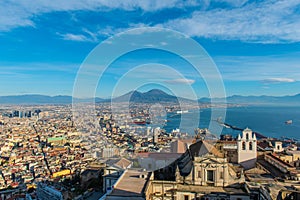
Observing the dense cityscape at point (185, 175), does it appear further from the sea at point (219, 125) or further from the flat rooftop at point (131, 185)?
the sea at point (219, 125)

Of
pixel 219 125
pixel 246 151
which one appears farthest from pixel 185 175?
pixel 219 125

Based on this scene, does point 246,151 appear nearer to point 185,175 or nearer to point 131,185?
point 185,175

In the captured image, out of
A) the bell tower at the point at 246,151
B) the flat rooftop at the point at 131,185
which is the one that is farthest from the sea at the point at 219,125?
the flat rooftop at the point at 131,185

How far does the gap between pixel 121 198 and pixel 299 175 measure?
7425 millimetres

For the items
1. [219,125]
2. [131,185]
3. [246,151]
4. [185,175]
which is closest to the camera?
[131,185]

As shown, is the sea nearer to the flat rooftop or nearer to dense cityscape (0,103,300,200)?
dense cityscape (0,103,300,200)

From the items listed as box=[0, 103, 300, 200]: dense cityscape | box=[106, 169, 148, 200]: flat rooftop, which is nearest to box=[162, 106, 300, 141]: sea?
box=[0, 103, 300, 200]: dense cityscape

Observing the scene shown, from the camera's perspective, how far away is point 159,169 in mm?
12930

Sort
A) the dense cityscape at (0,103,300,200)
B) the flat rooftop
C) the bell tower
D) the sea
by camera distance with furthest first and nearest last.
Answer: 1. the sea
2. the bell tower
3. the dense cityscape at (0,103,300,200)
4. the flat rooftop

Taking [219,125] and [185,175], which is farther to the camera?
[219,125]

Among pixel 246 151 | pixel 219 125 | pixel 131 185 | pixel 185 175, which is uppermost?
pixel 246 151

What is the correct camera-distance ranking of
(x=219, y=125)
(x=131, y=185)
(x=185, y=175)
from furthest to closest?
1. (x=219, y=125)
2. (x=185, y=175)
3. (x=131, y=185)

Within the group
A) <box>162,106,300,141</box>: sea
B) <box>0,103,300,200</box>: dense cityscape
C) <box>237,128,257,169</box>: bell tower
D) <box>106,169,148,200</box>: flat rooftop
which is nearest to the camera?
<box>106,169,148,200</box>: flat rooftop

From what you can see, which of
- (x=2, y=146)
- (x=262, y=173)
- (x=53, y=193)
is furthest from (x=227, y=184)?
(x=2, y=146)
